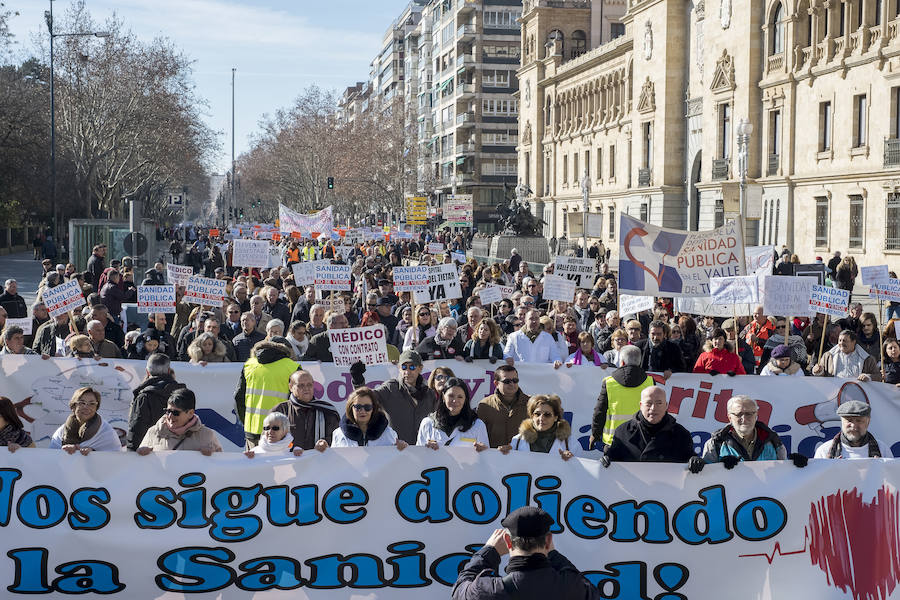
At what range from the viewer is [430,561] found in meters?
6.16

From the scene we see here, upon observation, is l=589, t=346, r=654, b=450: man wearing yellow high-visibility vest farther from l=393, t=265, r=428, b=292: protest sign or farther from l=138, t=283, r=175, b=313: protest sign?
l=138, t=283, r=175, b=313: protest sign

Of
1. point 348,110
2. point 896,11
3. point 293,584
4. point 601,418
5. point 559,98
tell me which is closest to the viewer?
point 293,584

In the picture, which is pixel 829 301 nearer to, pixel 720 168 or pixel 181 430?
pixel 181 430

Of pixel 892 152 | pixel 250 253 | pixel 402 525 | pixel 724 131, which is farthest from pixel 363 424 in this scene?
pixel 724 131

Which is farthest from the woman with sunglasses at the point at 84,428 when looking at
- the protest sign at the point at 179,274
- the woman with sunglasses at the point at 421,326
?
the protest sign at the point at 179,274

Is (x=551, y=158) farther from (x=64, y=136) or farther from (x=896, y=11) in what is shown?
(x=896, y=11)

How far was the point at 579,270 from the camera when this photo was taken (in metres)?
17.2

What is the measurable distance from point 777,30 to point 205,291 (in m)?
32.6

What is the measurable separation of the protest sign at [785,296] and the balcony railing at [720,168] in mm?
34010

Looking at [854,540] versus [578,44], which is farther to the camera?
[578,44]

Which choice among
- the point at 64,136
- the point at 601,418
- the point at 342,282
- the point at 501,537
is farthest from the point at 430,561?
the point at 64,136

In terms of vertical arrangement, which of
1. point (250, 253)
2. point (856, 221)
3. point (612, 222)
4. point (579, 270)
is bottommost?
point (579, 270)

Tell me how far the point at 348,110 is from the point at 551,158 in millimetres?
99571

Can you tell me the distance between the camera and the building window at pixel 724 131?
4500 cm
